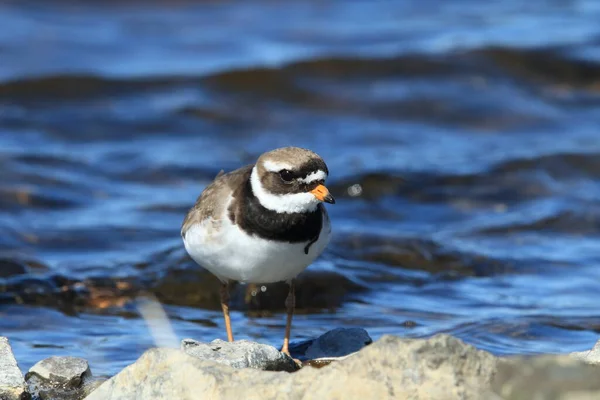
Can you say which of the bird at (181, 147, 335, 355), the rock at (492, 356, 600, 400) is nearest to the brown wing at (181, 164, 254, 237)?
the bird at (181, 147, 335, 355)

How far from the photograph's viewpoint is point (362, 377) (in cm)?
385

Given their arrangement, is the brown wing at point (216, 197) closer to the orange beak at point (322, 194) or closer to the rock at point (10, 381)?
the orange beak at point (322, 194)

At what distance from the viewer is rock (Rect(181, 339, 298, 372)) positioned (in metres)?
4.76

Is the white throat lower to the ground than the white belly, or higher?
higher

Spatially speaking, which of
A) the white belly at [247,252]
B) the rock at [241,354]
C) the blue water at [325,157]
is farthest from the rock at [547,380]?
the blue water at [325,157]

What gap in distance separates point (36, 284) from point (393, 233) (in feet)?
11.0

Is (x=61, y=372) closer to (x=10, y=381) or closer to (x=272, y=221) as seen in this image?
(x=10, y=381)

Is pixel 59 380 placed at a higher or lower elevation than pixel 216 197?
lower

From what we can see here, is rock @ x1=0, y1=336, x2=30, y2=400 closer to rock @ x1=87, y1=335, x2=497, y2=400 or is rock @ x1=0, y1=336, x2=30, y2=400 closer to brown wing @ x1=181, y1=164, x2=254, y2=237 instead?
rock @ x1=87, y1=335, x2=497, y2=400

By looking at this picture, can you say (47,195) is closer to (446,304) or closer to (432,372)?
(446,304)

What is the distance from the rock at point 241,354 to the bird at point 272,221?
2.28 feet

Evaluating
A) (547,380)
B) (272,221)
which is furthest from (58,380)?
(547,380)

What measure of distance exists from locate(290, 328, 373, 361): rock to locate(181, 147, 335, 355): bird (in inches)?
17.2

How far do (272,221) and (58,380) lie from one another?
144cm
